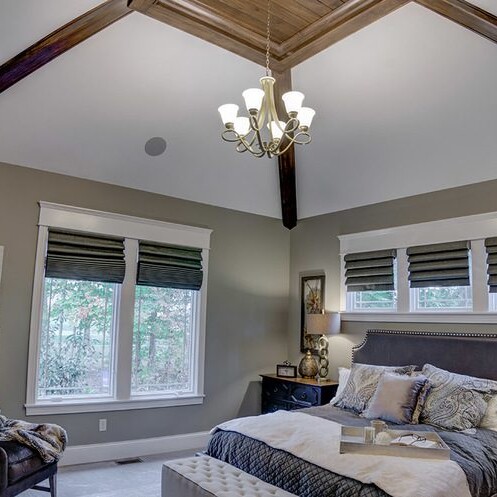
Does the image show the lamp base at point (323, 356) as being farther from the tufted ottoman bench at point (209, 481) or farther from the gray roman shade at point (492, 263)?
the tufted ottoman bench at point (209, 481)

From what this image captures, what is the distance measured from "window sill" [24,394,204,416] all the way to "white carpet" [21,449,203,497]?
1.66 ft

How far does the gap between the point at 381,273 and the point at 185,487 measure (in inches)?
126

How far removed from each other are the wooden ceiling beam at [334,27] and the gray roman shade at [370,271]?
7.26 ft

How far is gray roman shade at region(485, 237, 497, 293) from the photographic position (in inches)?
172

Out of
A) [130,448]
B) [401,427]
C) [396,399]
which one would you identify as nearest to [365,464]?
[401,427]

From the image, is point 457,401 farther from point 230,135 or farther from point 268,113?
point 230,135

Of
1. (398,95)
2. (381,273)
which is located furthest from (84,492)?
(398,95)

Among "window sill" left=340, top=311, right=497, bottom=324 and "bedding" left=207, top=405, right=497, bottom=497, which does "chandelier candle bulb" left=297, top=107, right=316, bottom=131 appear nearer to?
Answer: "bedding" left=207, top=405, right=497, bottom=497

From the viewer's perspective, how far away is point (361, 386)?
4.33 meters

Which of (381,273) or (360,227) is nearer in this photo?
(381,273)

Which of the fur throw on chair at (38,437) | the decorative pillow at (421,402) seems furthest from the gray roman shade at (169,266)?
the decorative pillow at (421,402)

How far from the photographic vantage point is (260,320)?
244 inches

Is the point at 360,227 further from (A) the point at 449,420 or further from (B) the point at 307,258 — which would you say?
(A) the point at 449,420

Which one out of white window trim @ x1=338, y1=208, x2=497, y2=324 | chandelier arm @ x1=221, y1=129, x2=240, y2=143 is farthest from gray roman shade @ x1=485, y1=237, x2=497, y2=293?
chandelier arm @ x1=221, y1=129, x2=240, y2=143
